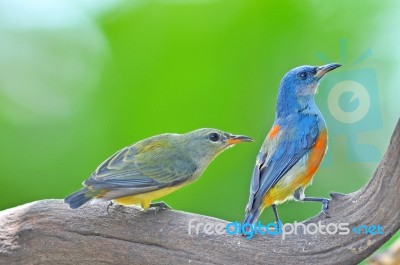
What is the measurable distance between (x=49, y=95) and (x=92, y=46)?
68 cm

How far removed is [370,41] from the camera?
7.01 metres

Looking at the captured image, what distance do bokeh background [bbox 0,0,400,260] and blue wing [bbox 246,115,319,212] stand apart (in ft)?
6.00

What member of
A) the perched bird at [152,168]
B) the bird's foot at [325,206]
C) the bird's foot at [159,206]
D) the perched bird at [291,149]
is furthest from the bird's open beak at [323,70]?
the bird's foot at [159,206]

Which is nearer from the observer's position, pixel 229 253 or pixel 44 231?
pixel 229 253

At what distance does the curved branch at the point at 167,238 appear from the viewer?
13.7 feet

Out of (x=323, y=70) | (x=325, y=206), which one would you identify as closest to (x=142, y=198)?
(x=325, y=206)

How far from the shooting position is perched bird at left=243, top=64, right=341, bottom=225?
13.8ft

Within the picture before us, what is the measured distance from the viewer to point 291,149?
13.9ft

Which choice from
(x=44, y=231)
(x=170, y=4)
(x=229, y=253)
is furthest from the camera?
(x=170, y=4)

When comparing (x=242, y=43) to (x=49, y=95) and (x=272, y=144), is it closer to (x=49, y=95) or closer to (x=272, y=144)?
(x=49, y=95)

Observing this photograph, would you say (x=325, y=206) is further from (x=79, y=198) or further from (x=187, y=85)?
(x=187, y=85)

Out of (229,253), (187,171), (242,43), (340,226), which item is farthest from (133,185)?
(242,43)

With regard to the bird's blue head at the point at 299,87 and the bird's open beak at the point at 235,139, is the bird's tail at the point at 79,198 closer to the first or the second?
the bird's open beak at the point at 235,139

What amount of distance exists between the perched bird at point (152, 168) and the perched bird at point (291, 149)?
0.36 m
